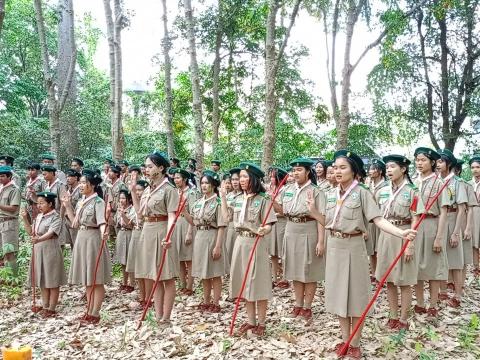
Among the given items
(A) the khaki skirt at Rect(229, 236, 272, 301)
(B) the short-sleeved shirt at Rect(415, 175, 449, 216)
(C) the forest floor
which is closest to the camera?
(C) the forest floor

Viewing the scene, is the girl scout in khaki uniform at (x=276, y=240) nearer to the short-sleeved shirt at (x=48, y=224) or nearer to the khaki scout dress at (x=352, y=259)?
the khaki scout dress at (x=352, y=259)

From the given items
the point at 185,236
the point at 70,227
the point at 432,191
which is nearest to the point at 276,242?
the point at 185,236

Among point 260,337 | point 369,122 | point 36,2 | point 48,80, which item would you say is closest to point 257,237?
point 260,337

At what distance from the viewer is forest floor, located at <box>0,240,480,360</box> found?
441 centimetres

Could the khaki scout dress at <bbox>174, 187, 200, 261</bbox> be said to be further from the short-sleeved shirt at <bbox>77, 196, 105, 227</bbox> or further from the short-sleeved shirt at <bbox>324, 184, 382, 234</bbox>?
the short-sleeved shirt at <bbox>324, 184, 382, 234</bbox>

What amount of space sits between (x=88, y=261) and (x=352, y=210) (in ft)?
10.8

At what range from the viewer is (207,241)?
575 centimetres

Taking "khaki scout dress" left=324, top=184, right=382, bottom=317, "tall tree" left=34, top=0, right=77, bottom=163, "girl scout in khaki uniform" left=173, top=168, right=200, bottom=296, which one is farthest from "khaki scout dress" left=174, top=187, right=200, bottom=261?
"tall tree" left=34, top=0, right=77, bottom=163

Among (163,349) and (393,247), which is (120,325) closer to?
(163,349)

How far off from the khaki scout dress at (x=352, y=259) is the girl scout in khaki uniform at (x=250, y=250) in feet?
2.71

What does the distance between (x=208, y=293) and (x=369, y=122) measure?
11.1m

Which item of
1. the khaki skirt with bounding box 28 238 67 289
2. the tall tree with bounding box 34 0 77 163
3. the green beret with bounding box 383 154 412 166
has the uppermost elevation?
the tall tree with bounding box 34 0 77 163

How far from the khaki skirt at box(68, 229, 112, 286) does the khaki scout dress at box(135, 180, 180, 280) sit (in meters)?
0.61

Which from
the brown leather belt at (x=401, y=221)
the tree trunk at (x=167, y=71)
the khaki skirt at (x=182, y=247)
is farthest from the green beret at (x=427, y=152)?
the tree trunk at (x=167, y=71)
